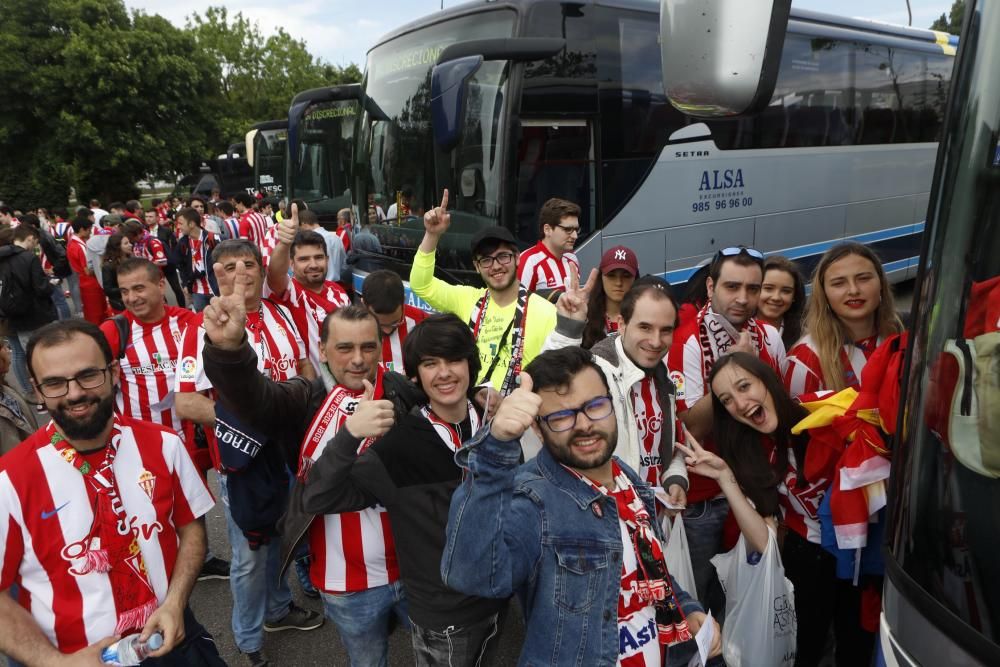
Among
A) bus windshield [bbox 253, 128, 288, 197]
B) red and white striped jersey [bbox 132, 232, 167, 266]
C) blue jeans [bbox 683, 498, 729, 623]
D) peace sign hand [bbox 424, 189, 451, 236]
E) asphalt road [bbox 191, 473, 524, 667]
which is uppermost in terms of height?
bus windshield [bbox 253, 128, 288, 197]

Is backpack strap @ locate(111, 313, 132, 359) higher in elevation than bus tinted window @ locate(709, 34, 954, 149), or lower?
lower

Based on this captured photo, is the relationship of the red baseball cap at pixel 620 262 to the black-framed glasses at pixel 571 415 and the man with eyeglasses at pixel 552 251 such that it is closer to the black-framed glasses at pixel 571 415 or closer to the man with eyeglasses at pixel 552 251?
the man with eyeglasses at pixel 552 251

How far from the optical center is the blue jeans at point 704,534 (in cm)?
283

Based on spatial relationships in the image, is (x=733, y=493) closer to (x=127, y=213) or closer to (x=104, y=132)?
(x=127, y=213)

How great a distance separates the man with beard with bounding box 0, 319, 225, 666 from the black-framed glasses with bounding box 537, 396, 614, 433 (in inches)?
53.3

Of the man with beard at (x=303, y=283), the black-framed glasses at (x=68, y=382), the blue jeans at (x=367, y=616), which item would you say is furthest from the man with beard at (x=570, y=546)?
the man with beard at (x=303, y=283)


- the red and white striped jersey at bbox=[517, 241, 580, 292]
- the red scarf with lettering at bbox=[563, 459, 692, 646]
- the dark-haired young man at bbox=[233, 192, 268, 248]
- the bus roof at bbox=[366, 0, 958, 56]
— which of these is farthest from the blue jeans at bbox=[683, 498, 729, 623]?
the dark-haired young man at bbox=[233, 192, 268, 248]

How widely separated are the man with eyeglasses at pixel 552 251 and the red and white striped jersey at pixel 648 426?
2256 mm

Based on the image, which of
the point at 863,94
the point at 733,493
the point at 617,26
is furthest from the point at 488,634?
the point at 863,94

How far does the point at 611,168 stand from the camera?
6.54m

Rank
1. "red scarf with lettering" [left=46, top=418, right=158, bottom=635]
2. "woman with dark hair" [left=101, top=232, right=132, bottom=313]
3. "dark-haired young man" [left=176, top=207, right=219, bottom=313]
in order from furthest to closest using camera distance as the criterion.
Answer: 1. "dark-haired young man" [left=176, top=207, right=219, bottom=313]
2. "woman with dark hair" [left=101, top=232, right=132, bottom=313]
3. "red scarf with lettering" [left=46, top=418, right=158, bottom=635]

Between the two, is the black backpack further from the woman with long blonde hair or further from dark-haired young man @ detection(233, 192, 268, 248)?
the woman with long blonde hair

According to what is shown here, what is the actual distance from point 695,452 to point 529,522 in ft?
3.89

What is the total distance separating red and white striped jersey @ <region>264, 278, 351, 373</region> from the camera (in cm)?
386
